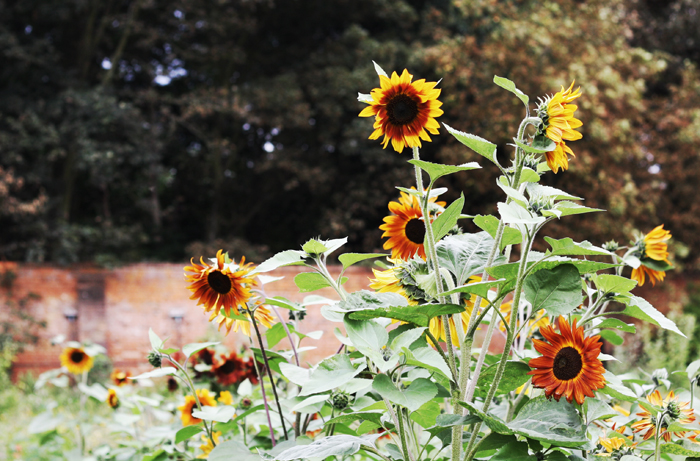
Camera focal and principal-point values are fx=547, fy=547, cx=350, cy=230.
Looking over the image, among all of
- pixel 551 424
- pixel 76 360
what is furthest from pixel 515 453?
pixel 76 360

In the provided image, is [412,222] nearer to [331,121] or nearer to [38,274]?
[38,274]

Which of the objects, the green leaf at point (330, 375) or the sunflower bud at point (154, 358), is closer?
the green leaf at point (330, 375)

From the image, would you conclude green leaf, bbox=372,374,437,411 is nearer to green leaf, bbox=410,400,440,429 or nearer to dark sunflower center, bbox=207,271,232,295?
green leaf, bbox=410,400,440,429

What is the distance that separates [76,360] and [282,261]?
5.09ft

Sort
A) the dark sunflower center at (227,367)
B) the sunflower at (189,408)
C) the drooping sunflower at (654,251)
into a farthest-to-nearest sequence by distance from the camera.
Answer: the dark sunflower center at (227,367) → the sunflower at (189,408) → the drooping sunflower at (654,251)

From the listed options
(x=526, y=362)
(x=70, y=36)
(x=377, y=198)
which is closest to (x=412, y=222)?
(x=526, y=362)

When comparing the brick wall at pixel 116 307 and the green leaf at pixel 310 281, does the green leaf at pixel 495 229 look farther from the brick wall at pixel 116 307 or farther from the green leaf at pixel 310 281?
the brick wall at pixel 116 307

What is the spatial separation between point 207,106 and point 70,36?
2153 mm

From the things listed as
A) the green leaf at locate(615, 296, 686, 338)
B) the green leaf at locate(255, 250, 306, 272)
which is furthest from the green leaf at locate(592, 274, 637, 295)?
the green leaf at locate(255, 250, 306, 272)

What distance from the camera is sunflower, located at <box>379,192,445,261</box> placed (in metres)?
0.83

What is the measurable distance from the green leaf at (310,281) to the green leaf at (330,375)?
0.11m

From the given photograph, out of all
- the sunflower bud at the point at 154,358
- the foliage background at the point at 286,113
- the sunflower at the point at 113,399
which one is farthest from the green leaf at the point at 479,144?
the foliage background at the point at 286,113

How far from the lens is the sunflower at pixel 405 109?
0.68 meters

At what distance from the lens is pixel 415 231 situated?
2.72ft
